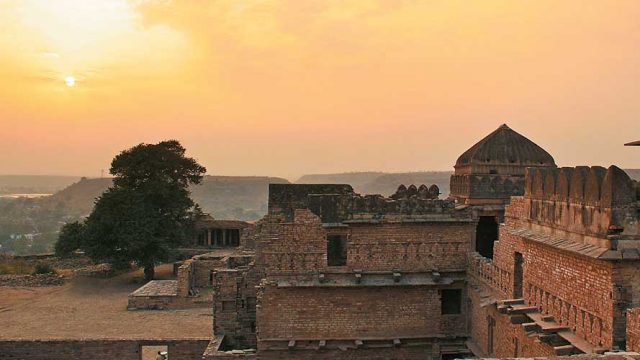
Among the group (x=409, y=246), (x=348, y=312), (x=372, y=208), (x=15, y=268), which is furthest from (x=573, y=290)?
(x=15, y=268)

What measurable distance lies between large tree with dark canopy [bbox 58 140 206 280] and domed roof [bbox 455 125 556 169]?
2110cm

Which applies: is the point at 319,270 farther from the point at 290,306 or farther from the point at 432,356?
the point at 432,356

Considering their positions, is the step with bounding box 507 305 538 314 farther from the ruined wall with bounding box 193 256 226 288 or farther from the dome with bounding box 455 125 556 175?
the ruined wall with bounding box 193 256 226 288

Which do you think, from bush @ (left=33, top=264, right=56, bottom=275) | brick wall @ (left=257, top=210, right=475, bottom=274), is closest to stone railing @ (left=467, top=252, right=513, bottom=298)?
brick wall @ (left=257, top=210, right=475, bottom=274)

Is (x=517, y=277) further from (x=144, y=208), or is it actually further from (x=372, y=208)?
(x=144, y=208)

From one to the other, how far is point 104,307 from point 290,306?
16.6m

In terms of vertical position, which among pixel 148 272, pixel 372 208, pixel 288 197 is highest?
pixel 288 197

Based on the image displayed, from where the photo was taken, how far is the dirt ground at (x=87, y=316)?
23.7 m

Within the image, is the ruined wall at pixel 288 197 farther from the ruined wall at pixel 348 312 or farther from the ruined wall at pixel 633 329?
the ruined wall at pixel 633 329

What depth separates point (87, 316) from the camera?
2688 centimetres

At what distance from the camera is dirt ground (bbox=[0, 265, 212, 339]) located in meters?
23.7

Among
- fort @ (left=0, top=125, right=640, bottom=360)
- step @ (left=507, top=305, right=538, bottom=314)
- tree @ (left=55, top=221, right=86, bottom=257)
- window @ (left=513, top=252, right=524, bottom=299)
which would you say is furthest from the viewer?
tree @ (left=55, top=221, right=86, bottom=257)

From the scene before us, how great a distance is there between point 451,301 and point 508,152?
7199 millimetres

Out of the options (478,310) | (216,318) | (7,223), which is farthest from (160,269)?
(7,223)
